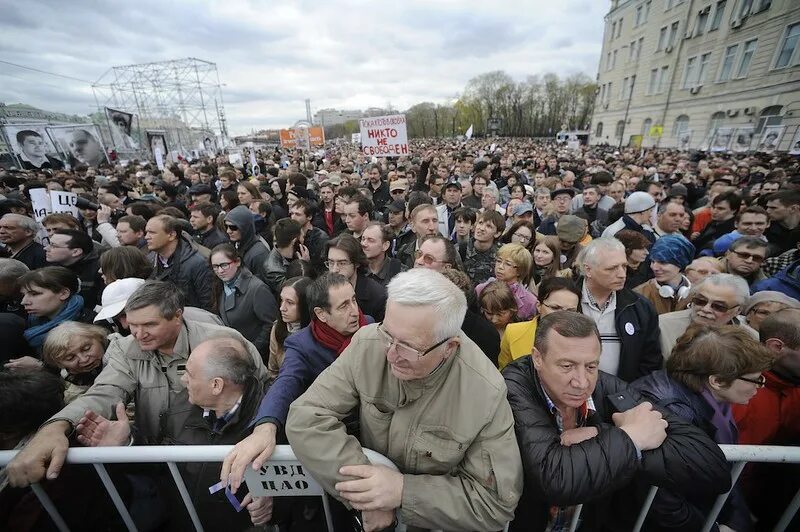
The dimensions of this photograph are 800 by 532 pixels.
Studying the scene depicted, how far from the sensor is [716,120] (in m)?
28.5

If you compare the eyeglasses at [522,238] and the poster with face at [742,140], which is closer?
the eyeglasses at [522,238]

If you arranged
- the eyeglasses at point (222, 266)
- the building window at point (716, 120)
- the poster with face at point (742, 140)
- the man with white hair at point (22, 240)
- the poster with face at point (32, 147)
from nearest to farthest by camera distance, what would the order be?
the eyeglasses at point (222, 266) < the man with white hair at point (22, 240) < the poster with face at point (32, 147) < the poster with face at point (742, 140) < the building window at point (716, 120)

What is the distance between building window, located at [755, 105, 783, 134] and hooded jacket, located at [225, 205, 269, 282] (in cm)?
3187

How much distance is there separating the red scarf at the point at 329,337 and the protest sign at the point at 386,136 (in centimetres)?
809

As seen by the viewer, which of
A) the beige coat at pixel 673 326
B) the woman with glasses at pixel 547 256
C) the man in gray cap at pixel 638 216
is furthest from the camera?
the man in gray cap at pixel 638 216

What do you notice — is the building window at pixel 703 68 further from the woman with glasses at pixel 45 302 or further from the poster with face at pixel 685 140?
the woman with glasses at pixel 45 302

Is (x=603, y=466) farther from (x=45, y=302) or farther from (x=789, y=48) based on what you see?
(x=789, y=48)

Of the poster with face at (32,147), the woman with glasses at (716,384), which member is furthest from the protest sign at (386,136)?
the poster with face at (32,147)

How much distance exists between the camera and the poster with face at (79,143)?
16266mm

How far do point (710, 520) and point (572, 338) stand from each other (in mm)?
1142

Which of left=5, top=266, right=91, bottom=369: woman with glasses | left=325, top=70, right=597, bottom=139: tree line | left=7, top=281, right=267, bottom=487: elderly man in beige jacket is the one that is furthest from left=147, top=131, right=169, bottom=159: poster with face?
left=325, top=70, right=597, bottom=139: tree line

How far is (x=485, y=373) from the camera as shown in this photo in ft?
4.50

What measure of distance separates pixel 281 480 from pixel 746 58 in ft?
135

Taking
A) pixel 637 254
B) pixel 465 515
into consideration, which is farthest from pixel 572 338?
pixel 637 254
